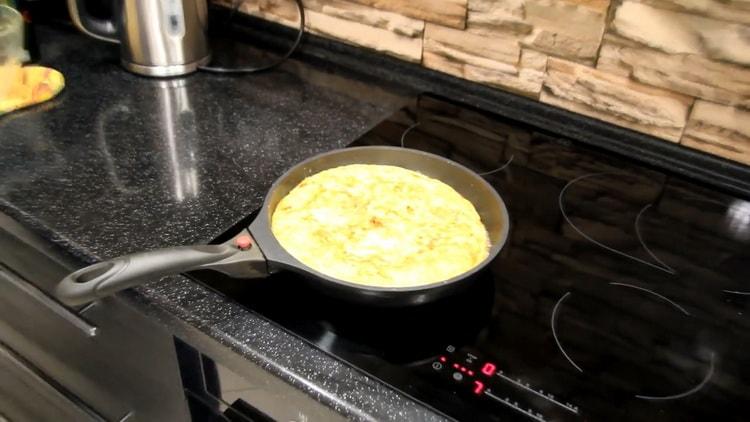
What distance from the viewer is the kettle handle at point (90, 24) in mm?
1065

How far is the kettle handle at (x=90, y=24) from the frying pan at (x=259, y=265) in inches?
22.3

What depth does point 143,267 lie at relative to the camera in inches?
21.2

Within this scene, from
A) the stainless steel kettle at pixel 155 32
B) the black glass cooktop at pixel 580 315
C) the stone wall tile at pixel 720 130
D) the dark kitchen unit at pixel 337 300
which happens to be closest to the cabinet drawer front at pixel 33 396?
the dark kitchen unit at pixel 337 300

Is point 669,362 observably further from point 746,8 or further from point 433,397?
point 746,8

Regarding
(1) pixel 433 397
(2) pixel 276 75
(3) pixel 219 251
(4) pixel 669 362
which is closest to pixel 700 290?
(4) pixel 669 362

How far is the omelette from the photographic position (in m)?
0.65

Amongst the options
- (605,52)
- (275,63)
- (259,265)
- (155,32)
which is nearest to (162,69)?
(155,32)

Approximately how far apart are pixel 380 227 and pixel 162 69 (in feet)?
1.94

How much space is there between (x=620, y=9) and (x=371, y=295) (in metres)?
0.58

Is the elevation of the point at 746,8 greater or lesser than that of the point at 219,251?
greater

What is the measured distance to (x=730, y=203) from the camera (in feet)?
2.76

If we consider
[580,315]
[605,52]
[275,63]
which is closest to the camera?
[580,315]

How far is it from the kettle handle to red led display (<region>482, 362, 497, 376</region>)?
0.88 m

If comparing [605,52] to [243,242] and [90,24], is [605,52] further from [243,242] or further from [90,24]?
[90,24]
